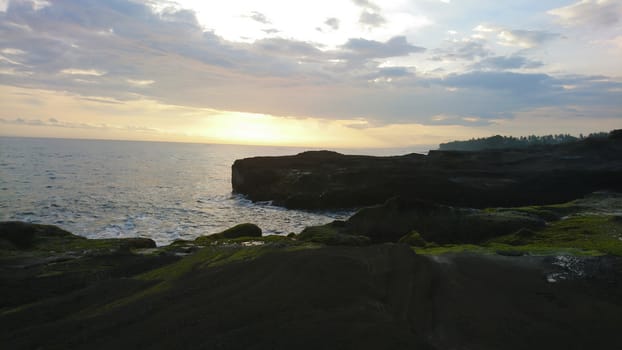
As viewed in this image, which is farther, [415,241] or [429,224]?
[429,224]

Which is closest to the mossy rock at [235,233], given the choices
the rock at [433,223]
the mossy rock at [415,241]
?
the rock at [433,223]

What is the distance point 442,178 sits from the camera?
57.9 meters

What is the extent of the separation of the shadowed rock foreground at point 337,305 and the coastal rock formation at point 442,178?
134 feet

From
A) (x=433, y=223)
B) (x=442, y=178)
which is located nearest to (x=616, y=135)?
(x=442, y=178)

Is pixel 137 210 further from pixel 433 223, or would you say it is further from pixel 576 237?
pixel 576 237

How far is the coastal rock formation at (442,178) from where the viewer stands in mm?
52281

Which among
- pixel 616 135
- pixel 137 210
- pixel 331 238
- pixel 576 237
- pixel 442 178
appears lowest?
pixel 137 210

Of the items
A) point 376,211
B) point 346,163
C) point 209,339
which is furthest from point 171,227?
point 346,163

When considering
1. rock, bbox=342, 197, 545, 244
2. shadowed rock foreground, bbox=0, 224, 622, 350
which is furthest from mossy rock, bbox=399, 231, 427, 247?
shadowed rock foreground, bbox=0, 224, 622, 350

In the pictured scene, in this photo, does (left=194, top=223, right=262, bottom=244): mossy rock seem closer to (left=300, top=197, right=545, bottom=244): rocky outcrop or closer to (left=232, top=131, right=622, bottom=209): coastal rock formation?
(left=300, top=197, right=545, bottom=244): rocky outcrop

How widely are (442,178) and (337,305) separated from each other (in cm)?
5370

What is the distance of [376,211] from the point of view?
2700cm

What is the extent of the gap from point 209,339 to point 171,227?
33.3m

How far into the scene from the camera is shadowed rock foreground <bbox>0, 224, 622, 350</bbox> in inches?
288
